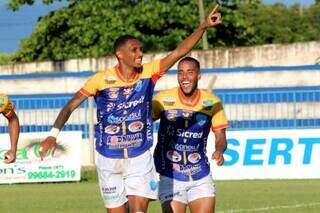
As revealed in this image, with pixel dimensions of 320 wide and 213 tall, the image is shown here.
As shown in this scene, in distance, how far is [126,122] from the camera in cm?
1041

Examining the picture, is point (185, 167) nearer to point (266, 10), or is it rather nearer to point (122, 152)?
point (122, 152)

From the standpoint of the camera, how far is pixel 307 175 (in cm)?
2192

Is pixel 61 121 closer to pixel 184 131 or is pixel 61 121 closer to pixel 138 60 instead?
pixel 138 60

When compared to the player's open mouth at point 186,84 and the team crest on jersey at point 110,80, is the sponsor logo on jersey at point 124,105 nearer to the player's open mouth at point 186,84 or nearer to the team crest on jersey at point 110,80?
the team crest on jersey at point 110,80

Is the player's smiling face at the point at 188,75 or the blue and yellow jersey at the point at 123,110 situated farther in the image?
the player's smiling face at the point at 188,75

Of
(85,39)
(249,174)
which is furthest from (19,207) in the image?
(85,39)

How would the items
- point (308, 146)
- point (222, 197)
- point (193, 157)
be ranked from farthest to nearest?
point (308, 146), point (222, 197), point (193, 157)

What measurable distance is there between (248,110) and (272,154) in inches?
129

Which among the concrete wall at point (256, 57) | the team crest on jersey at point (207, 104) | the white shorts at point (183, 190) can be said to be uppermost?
the team crest on jersey at point (207, 104)

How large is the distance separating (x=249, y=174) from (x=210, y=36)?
1296 inches

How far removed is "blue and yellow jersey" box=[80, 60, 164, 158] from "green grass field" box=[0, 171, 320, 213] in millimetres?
5539

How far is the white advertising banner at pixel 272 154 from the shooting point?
21844 millimetres

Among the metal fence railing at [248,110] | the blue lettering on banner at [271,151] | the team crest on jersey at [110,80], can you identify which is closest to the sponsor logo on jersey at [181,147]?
the team crest on jersey at [110,80]

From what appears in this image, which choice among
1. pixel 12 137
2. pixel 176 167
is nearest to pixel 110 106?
pixel 176 167
